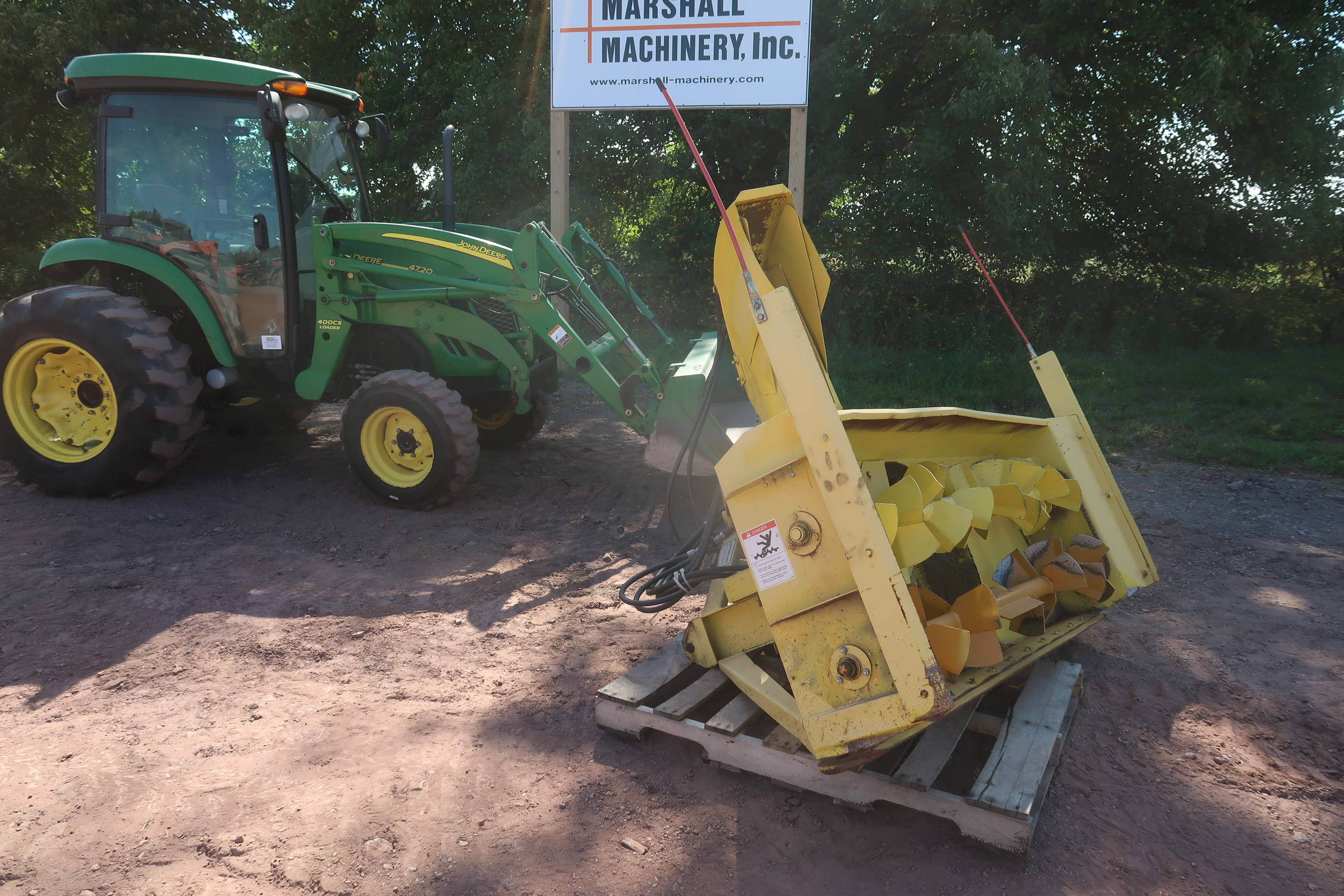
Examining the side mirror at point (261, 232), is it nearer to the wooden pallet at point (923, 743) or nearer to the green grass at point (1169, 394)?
the wooden pallet at point (923, 743)

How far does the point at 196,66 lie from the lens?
485 centimetres

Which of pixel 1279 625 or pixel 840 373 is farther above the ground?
pixel 840 373

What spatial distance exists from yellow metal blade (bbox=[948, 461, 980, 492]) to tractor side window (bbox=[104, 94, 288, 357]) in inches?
159

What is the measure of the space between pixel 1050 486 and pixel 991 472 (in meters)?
0.25

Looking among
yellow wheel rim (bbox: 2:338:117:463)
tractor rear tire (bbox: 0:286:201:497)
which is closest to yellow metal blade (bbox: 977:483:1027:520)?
tractor rear tire (bbox: 0:286:201:497)

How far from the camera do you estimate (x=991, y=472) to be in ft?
11.0

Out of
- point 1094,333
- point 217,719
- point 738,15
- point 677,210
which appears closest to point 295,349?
point 217,719

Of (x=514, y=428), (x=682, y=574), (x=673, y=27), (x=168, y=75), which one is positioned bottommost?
(x=682, y=574)

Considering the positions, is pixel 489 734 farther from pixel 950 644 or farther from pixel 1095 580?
pixel 1095 580

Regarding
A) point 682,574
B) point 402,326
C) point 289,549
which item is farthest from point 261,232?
point 682,574

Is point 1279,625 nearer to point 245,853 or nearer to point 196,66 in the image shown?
point 245,853

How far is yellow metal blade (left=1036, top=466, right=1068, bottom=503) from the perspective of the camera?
3.36 m

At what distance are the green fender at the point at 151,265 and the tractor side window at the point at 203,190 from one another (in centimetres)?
5

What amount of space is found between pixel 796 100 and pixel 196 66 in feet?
13.8
